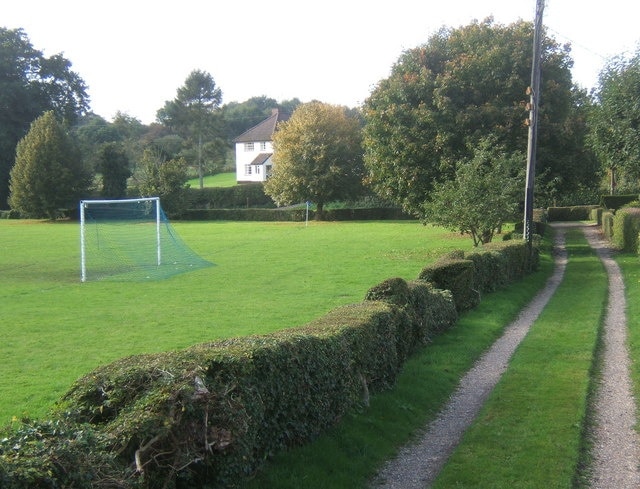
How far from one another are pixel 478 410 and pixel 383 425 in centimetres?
178

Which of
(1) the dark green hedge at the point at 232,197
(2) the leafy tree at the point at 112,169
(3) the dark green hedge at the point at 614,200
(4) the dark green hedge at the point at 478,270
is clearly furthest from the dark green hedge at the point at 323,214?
(4) the dark green hedge at the point at 478,270

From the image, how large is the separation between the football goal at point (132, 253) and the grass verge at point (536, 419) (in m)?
15.4

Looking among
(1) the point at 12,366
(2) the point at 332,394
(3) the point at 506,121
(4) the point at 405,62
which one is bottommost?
(1) the point at 12,366

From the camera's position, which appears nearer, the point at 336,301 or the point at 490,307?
the point at 490,307

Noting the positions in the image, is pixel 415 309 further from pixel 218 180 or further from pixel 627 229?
pixel 218 180

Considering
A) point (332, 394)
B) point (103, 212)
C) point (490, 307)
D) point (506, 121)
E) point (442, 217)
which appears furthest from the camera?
point (103, 212)

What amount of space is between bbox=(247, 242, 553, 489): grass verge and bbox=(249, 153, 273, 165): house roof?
85.6m

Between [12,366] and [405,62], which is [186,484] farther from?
[405,62]

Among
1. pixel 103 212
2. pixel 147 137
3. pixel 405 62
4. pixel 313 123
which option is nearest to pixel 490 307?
pixel 405 62

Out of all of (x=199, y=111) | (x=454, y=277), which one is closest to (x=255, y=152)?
(x=199, y=111)

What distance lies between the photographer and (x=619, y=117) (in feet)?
101

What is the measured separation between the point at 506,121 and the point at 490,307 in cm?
1832

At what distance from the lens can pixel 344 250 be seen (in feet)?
109

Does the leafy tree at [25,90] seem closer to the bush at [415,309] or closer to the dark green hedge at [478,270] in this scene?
the dark green hedge at [478,270]
